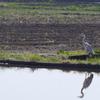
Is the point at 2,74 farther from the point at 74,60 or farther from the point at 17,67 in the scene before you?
the point at 74,60

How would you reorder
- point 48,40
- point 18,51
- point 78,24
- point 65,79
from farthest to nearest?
1. point 78,24
2. point 48,40
3. point 18,51
4. point 65,79

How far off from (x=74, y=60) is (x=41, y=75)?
1686 mm

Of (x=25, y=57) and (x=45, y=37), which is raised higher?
(x=45, y=37)

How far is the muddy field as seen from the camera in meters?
17.4

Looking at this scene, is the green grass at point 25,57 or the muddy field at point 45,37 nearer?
the green grass at point 25,57

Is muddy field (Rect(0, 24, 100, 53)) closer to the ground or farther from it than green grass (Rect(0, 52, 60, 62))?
farther from it

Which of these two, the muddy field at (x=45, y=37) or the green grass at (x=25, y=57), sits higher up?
the muddy field at (x=45, y=37)

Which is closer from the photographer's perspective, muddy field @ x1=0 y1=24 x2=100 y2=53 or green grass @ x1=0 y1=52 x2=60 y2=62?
green grass @ x1=0 y1=52 x2=60 y2=62

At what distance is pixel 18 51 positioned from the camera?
16.5 m

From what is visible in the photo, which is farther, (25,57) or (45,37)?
(45,37)

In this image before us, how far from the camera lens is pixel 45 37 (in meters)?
20.0

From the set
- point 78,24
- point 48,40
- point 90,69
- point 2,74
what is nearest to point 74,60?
point 90,69

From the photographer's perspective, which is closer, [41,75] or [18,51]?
[41,75]

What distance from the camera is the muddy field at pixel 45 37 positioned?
17.4m
